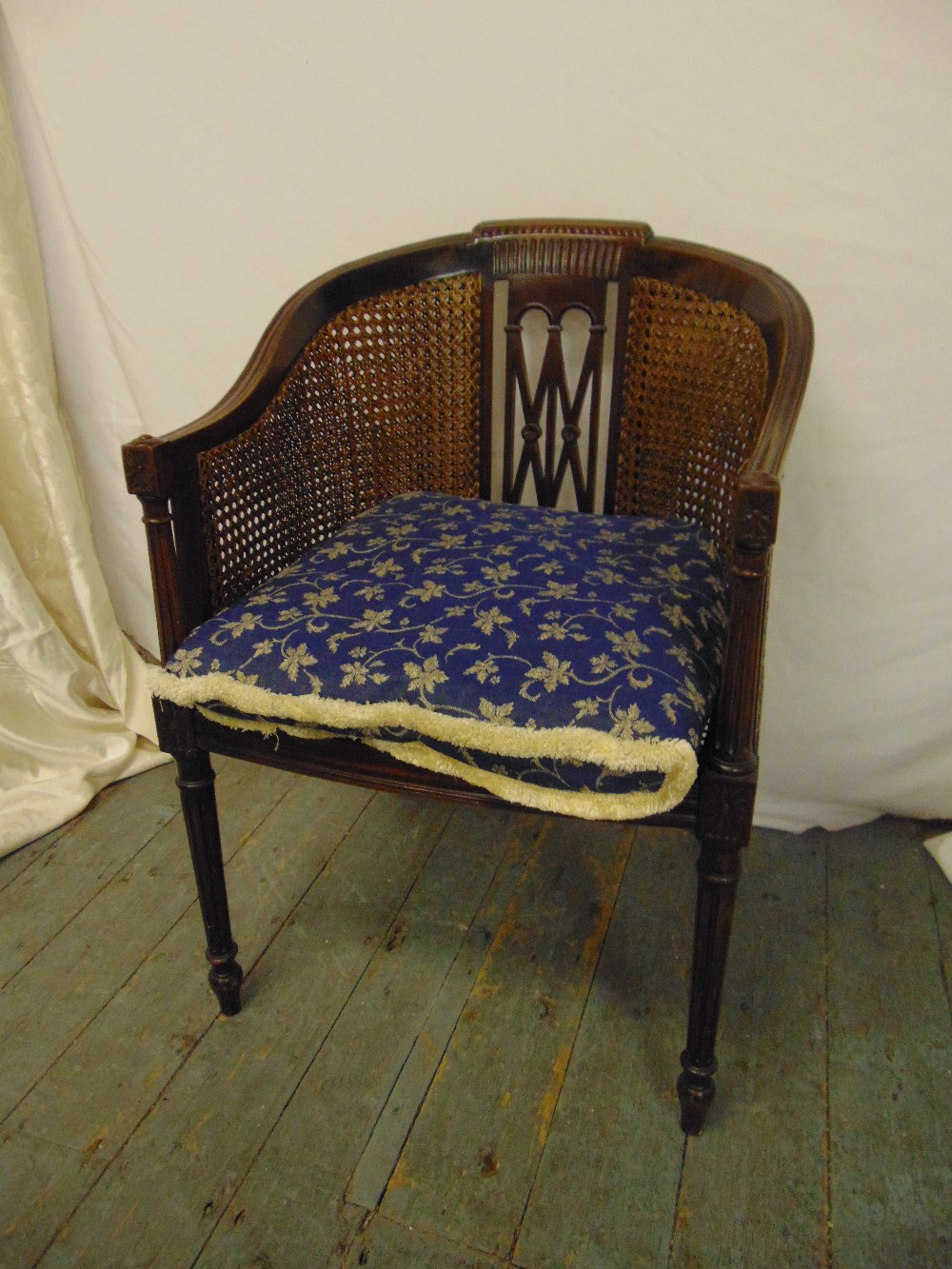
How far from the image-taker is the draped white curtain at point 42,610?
155cm

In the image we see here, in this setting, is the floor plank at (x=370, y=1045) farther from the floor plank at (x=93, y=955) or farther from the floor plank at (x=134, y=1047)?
the floor plank at (x=93, y=955)

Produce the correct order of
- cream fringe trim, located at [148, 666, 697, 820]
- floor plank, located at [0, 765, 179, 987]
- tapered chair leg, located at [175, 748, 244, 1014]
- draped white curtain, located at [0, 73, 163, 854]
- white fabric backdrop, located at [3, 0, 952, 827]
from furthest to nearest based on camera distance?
draped white curtain, located at [0, 73, 163, 854] < floor plank, located at [0, 765, 179, 987] < white fabric backdrop, located at [3, 0, 952, 827] < tapered chair leg, located at [175, 748, 244, 1014] < cream fringe trim, located at [148, 666, 697, 820]

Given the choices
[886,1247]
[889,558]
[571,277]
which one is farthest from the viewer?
[889,558]

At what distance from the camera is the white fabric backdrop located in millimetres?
1234


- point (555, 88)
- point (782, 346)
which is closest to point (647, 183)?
point (555, 88)

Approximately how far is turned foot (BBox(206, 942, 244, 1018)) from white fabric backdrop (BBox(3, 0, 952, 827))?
34.9 inches

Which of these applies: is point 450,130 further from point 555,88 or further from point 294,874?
point 294,874

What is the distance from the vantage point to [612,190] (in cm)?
134

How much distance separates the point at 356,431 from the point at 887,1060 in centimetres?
105

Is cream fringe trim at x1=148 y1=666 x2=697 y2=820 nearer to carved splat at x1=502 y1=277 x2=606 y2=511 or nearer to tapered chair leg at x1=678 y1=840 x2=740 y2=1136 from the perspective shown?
tapered chair leg at x1=678 y1=840 x2=740 y2=1136

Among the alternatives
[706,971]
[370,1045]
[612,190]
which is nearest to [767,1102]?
[706,971]

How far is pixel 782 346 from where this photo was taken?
39.8 inches

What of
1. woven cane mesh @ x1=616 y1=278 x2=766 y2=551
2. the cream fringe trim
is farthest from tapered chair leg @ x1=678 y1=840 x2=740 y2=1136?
woven cane mesh @ x1=616 y1=278 x2=766 y2=551

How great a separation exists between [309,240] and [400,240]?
6.3 inches
